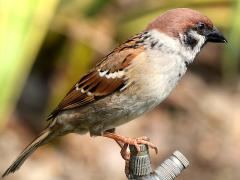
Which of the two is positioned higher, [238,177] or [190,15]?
[190,15]

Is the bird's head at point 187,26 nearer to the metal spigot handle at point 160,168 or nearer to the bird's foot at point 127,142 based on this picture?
the bird's foot at point 127,142

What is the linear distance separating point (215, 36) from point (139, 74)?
0.36 meters

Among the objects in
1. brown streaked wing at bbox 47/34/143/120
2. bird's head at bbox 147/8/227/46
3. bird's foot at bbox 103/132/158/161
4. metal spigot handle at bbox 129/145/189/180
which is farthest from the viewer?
brown streaked wing at bbox 47/34/143/120

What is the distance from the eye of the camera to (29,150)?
345 centimetres

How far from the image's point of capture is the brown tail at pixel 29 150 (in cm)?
334

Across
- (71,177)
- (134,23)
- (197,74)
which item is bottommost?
(71,177)

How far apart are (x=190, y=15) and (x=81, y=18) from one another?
2.31m

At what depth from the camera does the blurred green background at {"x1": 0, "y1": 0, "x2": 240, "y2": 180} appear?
17.1ft

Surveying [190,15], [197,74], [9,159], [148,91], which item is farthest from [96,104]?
[197,74]

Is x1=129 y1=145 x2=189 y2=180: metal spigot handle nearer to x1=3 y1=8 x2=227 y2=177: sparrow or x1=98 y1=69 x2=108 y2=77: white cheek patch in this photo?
x1=3 y1=8 x2=227 y2=177: sparrow

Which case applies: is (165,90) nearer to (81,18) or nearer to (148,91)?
(148,91)

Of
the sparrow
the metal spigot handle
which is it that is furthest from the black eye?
the metal spigot handle

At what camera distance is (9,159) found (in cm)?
536

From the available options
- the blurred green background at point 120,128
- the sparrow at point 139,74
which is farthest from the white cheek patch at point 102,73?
the blurred green background at point 120,128
